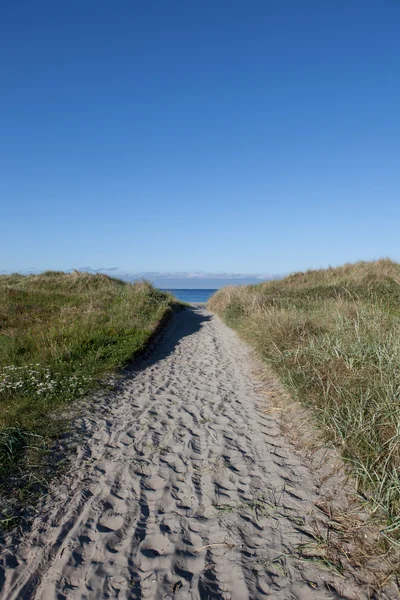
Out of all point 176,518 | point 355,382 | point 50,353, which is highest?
point 355,382

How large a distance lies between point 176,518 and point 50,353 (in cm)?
588

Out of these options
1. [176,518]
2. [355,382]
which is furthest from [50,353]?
[355,382]

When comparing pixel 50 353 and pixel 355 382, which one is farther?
pixel 50 353

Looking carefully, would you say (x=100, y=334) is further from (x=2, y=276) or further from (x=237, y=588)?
(x=2, y=276)

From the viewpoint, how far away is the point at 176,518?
11.7ft

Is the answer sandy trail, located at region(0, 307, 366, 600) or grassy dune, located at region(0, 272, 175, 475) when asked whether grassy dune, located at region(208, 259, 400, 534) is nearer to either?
sandy trail, located at region(0, 307, 366, 600)

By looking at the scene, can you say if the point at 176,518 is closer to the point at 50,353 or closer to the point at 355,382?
the point at 355,382

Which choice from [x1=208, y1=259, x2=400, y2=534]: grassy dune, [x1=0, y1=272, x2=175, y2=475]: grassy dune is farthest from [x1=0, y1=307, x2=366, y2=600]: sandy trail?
[x1=0, y1=272, x2=175, y2=475]: grassy dune

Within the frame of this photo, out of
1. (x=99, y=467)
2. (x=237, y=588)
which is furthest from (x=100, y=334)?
(x=237, y=588)

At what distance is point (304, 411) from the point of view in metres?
5.68

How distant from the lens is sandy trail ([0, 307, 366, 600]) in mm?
2785

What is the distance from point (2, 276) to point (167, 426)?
98.6 ft

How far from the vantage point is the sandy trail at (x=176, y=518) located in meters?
2.79

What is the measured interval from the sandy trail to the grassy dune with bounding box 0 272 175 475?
765 mm
